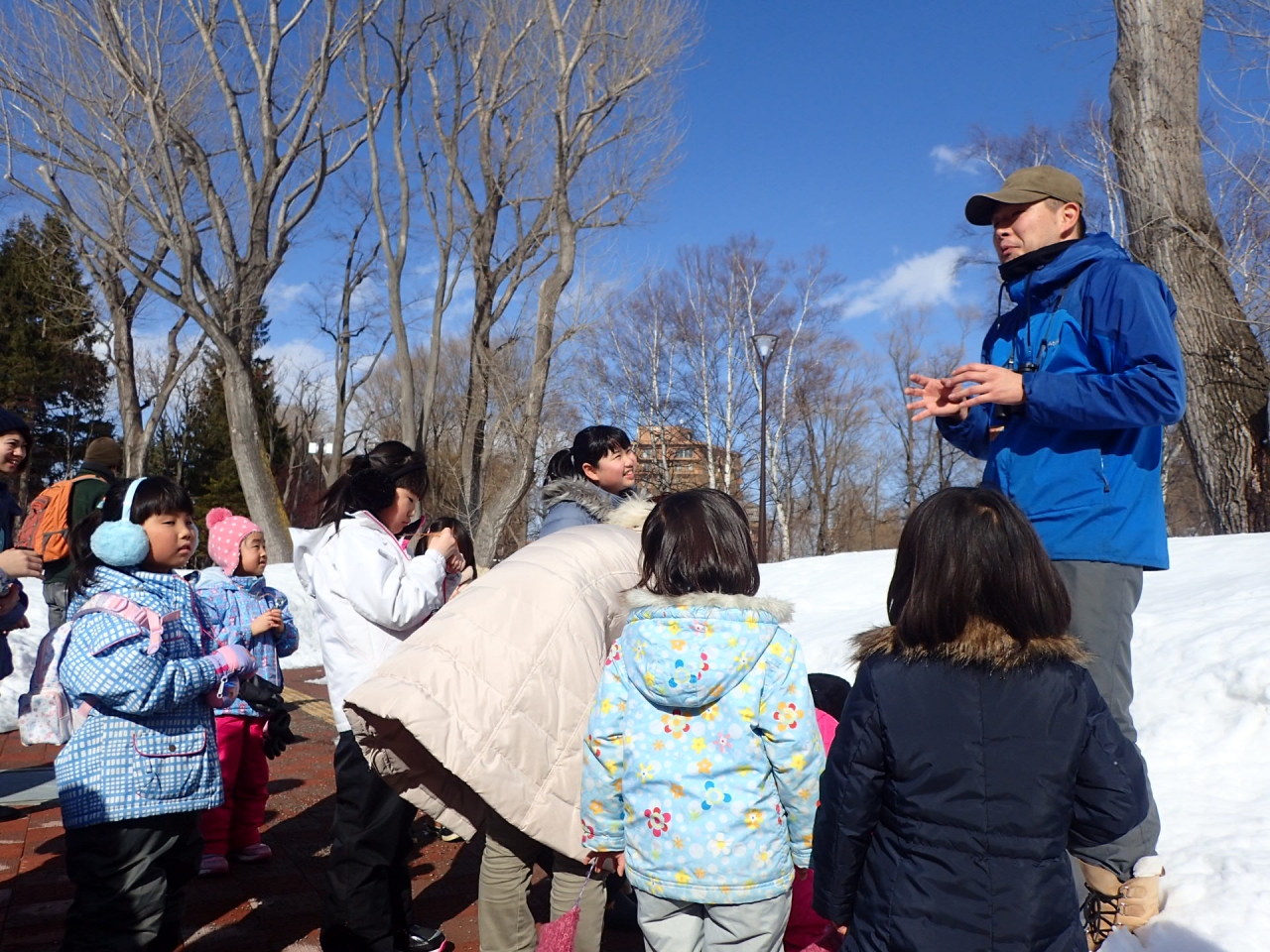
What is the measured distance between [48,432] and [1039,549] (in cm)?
3801

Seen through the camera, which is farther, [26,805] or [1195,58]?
[1195,58]

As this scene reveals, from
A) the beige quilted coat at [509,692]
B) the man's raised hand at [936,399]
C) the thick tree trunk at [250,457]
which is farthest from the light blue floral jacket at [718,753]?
the thick tree trunk at [250,457]

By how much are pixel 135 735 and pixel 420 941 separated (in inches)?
49.8

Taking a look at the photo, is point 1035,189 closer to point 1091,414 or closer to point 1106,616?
point 1091,414

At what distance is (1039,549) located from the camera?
6.43 feet

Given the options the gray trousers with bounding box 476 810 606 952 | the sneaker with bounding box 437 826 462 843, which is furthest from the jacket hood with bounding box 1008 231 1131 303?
the sneaker with bounding box 437 826 462 843

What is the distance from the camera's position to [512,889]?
292cm

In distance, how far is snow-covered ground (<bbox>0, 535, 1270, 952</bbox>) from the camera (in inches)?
111

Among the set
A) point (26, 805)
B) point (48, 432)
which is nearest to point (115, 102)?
point (26, 805)

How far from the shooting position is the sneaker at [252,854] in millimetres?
4375

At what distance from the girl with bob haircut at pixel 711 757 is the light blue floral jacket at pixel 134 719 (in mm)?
1336

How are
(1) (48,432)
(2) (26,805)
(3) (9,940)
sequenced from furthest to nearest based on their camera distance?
(1) (48,432) < (2) (26,805) < (3) (9,940)

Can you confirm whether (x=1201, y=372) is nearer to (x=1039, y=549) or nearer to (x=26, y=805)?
(x=1039, y=549)

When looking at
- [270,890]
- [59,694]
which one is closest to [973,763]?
[59,694]
